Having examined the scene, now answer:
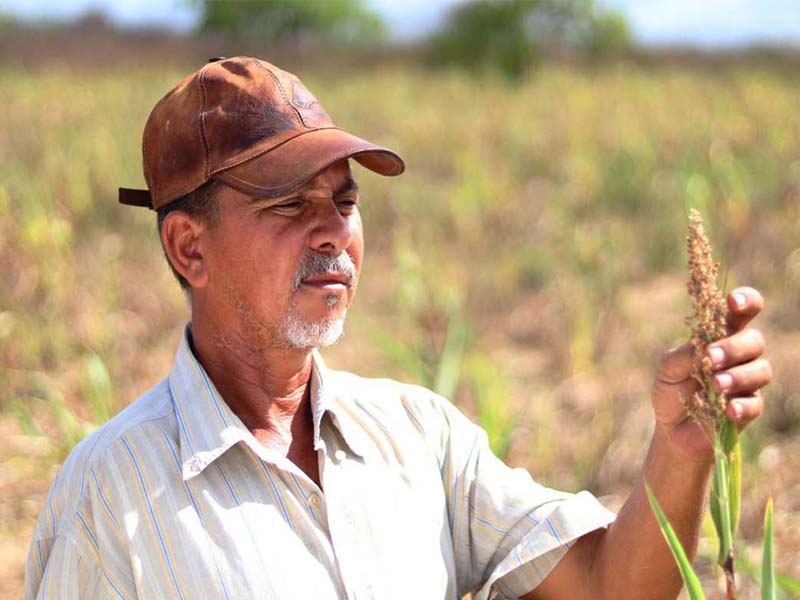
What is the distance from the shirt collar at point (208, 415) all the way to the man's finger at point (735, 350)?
643 millimetres

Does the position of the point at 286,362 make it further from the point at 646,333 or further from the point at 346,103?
the point at 346,103

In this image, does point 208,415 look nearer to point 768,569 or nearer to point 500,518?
point 500,518

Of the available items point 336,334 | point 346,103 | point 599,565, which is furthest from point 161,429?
point 346,103

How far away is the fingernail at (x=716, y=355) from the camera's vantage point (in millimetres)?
1338

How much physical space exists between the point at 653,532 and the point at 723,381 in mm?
419

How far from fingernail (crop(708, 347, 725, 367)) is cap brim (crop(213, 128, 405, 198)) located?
67 cm

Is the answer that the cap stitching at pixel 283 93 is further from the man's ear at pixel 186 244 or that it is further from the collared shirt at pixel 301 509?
the collared shirt at pixel 301 509

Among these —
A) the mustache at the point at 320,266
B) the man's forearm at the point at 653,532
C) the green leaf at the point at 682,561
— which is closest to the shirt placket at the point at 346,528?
the mustache at the point at 320,266

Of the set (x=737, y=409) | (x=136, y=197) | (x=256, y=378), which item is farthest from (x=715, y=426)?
(x=136, y=197)

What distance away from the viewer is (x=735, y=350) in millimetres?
1382

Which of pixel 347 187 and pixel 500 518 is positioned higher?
pixel 347 187

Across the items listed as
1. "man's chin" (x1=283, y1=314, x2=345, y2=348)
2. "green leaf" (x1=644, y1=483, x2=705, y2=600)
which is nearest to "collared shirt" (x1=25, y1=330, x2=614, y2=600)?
"man's chin" (x1=283, y1=314, x2=345, y2=348)

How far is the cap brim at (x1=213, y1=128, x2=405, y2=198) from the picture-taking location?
1690 millimetres

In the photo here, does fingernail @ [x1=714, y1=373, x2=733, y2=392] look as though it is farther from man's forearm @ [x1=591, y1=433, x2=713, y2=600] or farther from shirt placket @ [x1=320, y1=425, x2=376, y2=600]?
shirt placket @ [x1=320, y1=425, x2=376, y2=600]
